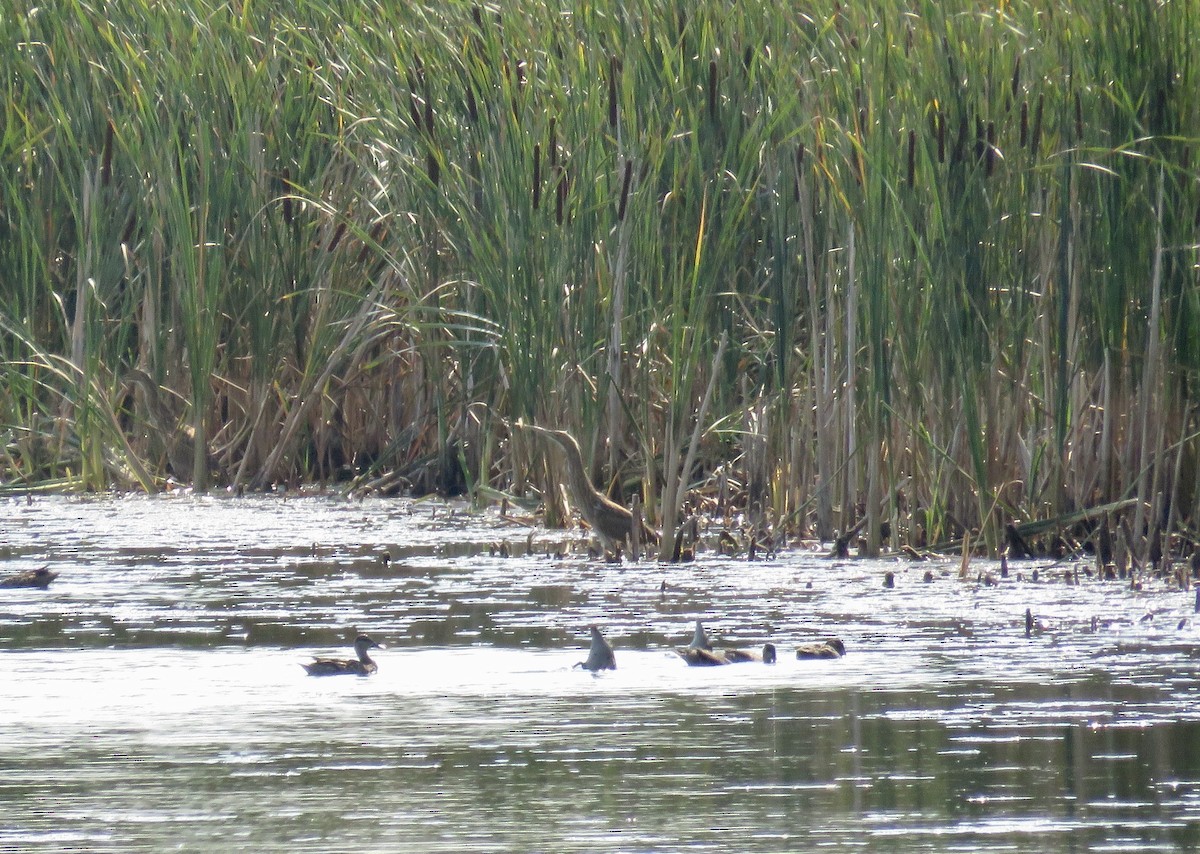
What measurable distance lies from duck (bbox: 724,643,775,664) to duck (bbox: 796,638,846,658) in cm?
7

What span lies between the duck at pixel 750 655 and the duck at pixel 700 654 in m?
0.02

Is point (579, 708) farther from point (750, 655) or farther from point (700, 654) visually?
point (750, 655)

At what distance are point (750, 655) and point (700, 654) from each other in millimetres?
177

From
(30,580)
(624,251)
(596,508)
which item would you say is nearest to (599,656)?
(30,580)

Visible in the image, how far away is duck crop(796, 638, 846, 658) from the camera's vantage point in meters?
6.08

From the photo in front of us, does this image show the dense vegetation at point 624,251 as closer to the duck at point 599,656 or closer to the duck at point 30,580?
the duck at point 30,580

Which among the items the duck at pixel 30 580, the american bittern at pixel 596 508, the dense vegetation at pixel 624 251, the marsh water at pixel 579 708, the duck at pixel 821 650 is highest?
the dense vegetation at pixel 624 251

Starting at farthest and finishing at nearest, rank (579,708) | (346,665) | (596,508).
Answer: (596,508), (346,665), (579,708)

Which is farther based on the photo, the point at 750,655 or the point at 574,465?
the point at 574,465

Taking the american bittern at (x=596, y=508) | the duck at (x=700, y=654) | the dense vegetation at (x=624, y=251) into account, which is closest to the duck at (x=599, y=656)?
the duck at (x=700, y=654)

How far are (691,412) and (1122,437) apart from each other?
199 cm

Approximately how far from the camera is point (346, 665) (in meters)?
5.89

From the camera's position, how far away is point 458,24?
33.7 feet

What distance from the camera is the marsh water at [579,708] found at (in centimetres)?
421
